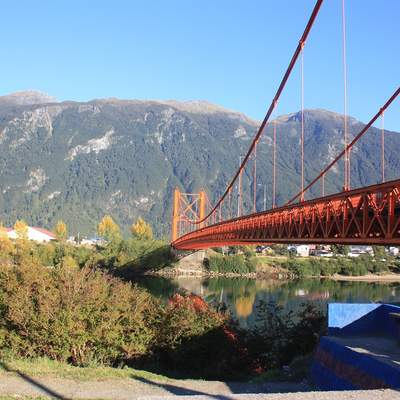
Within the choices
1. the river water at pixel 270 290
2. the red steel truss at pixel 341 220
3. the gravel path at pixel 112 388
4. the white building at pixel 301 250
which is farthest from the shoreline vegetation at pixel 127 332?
the white building at pixel 301 250

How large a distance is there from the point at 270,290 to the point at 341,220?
119 ft

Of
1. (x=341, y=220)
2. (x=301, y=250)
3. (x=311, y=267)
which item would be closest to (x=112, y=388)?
(x=341, y=220)

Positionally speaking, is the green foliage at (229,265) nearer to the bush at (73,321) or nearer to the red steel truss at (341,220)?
the red steel truss at (341,220)

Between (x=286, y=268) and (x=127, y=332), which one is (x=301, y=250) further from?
(x=127, y=332)

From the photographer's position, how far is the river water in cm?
4172

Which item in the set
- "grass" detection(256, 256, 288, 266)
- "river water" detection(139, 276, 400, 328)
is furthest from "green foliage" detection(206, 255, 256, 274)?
"river water" detection(139, 276, 400, 328)

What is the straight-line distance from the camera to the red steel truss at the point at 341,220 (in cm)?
1283

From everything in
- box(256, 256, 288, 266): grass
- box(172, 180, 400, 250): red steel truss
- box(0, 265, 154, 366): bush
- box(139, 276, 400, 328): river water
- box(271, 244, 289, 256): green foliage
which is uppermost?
box(172, 180, 400, 250): red steel truss

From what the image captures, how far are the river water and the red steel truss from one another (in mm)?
13367

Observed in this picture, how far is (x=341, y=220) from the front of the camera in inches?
615

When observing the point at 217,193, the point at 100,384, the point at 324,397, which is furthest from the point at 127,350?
the point at 217,193

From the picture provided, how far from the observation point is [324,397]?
862 centimetres

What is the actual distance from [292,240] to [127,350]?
5.96 metres

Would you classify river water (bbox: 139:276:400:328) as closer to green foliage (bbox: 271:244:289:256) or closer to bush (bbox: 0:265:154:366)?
bush (bbox: 0:265:154:366)
